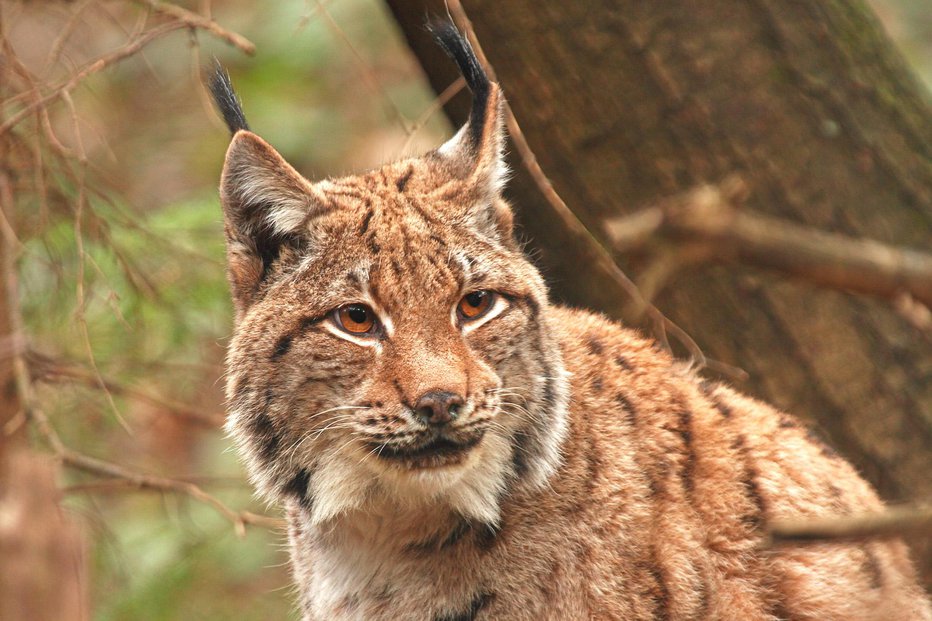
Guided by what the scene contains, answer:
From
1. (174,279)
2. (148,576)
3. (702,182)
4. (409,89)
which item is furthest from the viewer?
(409,89)

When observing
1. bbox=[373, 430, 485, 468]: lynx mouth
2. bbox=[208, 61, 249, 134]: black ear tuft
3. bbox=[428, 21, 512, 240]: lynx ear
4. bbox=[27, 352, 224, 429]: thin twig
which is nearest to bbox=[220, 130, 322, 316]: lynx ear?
bbox=[208, 61, 249, 134]: black ear tuft

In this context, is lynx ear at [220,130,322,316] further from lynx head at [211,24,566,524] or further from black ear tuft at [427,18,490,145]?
black ear tuft at [427,18,490,145]

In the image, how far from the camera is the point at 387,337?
183 inches

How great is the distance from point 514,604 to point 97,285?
3259 mm

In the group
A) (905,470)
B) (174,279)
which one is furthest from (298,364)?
(905,470)

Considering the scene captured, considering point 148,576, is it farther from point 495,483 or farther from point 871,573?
point 871,573

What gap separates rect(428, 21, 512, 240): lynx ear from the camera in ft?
16.6

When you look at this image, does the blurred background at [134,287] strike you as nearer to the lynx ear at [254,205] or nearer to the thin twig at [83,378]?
the thin twig at [83,378]

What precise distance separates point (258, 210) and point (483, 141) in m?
0.98

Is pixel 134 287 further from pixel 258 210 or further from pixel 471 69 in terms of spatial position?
pixel 471 69

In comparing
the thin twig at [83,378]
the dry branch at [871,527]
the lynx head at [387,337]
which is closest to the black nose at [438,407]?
the lynx head at [387,337]

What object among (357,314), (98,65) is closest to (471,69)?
(357,314)

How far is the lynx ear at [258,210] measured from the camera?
4883mm

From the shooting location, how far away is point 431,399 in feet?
14.3
